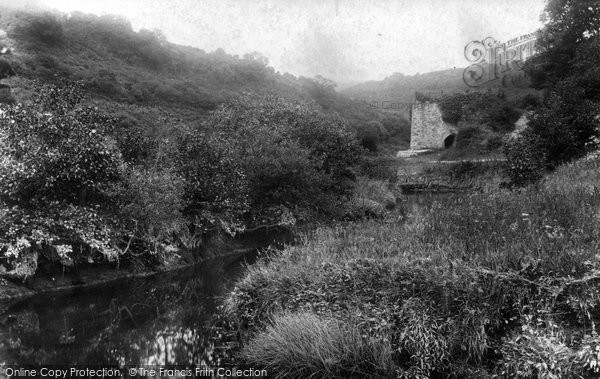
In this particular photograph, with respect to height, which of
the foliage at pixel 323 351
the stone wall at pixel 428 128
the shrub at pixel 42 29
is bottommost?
the foliage at pixel 323 351

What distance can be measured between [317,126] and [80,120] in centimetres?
1603

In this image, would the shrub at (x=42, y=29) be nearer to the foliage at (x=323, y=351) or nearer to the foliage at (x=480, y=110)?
the foliage at (x=480, y=110)

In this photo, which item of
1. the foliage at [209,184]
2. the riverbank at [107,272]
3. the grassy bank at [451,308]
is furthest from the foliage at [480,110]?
the grassy bank at [451,308]

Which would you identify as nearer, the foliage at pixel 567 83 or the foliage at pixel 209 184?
the foliage at pixel 209 184

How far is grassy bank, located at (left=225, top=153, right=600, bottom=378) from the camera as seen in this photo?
19.5 feet

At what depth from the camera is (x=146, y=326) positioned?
10375mm

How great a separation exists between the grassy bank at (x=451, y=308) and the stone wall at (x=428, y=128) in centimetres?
4164

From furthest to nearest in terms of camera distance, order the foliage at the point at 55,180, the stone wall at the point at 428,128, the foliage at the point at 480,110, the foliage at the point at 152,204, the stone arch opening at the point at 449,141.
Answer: the stone arch opening at the point at 449,141 < the stone wall at the point at 428,128 < the foliage at the point at 480,110 < the foliage at the point at 152,204 < the foliage at the point at 55,180

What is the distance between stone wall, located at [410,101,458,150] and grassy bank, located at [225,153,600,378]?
137 feet

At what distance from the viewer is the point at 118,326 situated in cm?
1041

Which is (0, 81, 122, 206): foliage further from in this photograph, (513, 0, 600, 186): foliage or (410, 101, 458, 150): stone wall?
(410, 101, 458, 150): stone wall

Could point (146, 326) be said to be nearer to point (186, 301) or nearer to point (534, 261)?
point (186, 301)

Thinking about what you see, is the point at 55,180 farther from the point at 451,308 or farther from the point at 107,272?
the point at 451,308

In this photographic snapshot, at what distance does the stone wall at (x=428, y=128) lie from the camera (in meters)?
48.7
